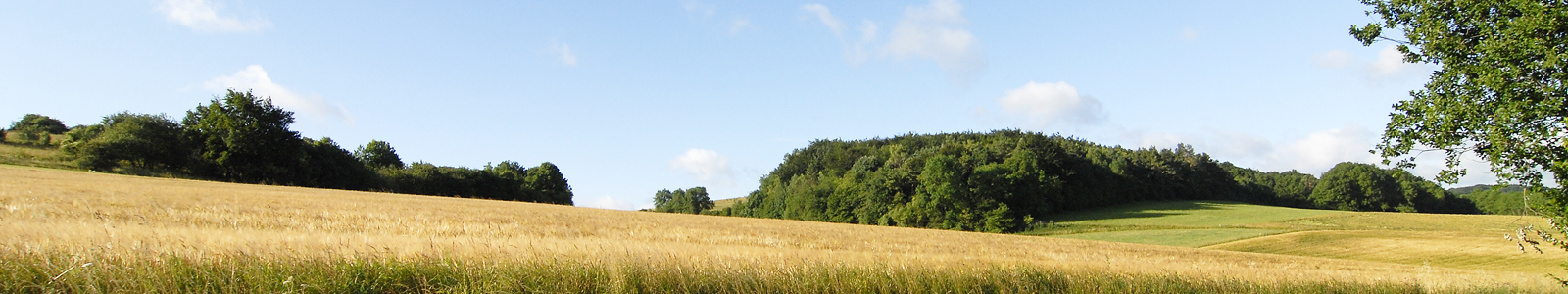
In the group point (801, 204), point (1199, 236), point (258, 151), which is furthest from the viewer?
point (801, 204)

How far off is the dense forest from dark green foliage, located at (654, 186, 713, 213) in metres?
12.7

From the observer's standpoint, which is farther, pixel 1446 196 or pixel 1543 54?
pixel 1446 196

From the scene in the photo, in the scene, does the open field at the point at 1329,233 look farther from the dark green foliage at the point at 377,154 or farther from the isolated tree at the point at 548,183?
the dark green foliage at the point at 377,154

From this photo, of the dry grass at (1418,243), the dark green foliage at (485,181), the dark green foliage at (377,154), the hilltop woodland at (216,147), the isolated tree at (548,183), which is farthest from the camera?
the isolated tree at (548,183)

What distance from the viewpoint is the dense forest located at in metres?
66.4

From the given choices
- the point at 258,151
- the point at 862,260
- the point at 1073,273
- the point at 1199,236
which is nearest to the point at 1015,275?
the point at 1073,273

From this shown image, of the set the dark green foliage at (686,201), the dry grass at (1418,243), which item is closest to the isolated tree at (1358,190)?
the dry grass at (1418,243)

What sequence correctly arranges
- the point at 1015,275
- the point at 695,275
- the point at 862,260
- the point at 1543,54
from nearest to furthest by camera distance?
the point at 695,275 → the point at 1015,275 → the point at 862,260 → the point at 1543,54

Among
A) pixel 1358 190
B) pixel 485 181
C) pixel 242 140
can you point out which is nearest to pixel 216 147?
pixel 242 140

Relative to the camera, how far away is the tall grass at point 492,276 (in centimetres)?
581

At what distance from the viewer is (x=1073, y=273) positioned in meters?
9.73

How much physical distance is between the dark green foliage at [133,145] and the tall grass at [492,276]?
5811 cm

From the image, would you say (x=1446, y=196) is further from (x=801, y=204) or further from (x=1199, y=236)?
(x=801, y=204)

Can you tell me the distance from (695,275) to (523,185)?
3754 inches
